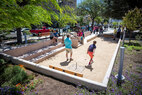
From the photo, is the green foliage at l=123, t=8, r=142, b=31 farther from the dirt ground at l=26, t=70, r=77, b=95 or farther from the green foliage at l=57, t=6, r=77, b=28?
the dirt ground at l=26, t=70, r=77, b=95

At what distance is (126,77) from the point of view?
13.7 feet

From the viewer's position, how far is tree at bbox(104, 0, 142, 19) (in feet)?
55.5

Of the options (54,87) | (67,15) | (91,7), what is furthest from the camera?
(91,7)

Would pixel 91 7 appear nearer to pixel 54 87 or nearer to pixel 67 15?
pixel 67 15

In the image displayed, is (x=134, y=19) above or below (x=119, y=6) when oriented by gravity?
below

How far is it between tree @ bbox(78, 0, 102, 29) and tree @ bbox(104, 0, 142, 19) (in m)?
8.79


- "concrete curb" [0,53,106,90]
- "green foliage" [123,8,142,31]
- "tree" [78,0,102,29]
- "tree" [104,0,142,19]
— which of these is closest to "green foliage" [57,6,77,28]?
"concrete curb" [0,53,106,90]

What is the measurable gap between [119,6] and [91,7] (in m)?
12.7

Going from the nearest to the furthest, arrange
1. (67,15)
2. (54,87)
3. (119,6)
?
1. (54,87)
2. (67,15)
3. (119,6)

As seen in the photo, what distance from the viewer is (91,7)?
2947cm

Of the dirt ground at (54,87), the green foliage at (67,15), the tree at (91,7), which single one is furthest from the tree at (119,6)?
the dirt ground at (54,87)

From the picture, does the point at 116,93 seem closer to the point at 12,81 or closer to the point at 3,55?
the point at 12,81

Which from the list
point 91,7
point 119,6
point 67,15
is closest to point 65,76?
point 67,15

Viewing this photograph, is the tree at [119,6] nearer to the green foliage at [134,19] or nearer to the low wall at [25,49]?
the green foliage at [134,19]
